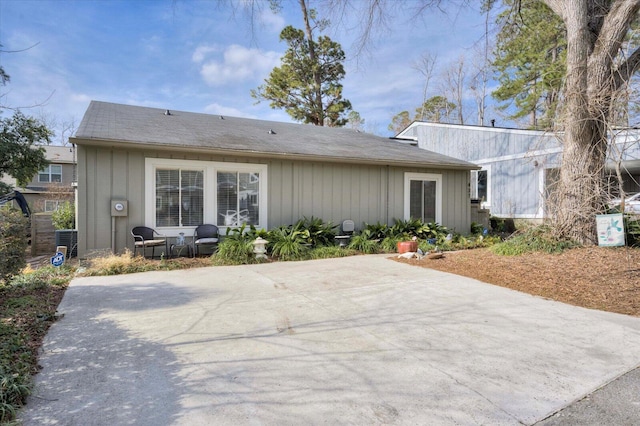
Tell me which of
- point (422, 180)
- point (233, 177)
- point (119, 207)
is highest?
point (422, 180)

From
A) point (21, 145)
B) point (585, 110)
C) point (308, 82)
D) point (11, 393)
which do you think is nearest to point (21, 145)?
point (21, 145)

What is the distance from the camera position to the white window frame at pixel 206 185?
7855mm

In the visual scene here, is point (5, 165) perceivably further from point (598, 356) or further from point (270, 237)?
point (598, 356)

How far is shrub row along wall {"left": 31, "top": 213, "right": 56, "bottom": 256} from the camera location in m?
9.41

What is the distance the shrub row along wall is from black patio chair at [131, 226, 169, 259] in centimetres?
383

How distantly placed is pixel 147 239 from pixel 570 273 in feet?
27.3

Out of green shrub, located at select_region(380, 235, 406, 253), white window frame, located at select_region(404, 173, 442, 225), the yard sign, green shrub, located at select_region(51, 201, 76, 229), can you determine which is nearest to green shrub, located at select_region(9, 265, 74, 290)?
green shrub, located at select_region(51, 201, 76, 229)

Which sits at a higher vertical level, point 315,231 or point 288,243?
point 315,231

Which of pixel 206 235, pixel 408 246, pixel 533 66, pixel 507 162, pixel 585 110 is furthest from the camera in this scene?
pixel 533 66

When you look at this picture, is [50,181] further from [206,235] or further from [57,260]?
[206,235]

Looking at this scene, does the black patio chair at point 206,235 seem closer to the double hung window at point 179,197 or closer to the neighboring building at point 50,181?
the double hung window at point 179,197

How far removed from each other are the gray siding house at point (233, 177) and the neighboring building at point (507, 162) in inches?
143

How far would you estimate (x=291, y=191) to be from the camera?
941cm

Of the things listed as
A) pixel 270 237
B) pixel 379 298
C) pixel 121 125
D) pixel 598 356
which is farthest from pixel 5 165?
pixel 598 356
